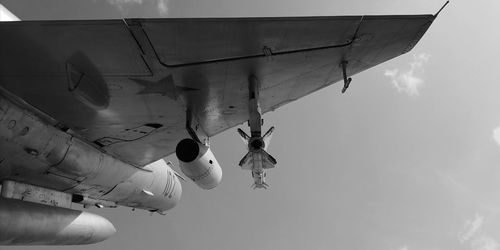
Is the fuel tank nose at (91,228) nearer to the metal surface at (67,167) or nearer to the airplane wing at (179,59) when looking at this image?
the metal surface at (67,167)

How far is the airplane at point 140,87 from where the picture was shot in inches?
217

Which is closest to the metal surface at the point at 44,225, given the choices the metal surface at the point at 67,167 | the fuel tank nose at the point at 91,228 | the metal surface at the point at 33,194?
the fuel tank nose at the point at 91,228

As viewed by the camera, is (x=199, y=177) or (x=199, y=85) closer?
(x=199, y=85)

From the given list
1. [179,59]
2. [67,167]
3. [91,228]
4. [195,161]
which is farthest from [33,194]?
[179,59]

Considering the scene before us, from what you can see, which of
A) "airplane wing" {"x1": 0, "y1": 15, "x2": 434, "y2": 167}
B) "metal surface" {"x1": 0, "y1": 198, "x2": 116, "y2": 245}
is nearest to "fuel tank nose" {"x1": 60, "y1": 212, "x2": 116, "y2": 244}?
"metal surface" {"x1": 0, "y1": 198, "x2": 116, "y2": 245}

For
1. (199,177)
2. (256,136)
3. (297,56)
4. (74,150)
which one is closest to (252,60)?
(297,56)

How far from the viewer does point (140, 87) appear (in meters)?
6.96

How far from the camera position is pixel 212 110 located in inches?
332

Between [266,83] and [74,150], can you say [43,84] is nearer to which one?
[74,150]

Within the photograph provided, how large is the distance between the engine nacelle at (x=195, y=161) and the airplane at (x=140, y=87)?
0.02 m

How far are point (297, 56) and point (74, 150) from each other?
5.79m

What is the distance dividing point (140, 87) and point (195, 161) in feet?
6.07

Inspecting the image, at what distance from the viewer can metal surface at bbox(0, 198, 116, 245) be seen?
7344 millimetres

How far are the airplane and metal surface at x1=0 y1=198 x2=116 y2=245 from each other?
0.03 m
